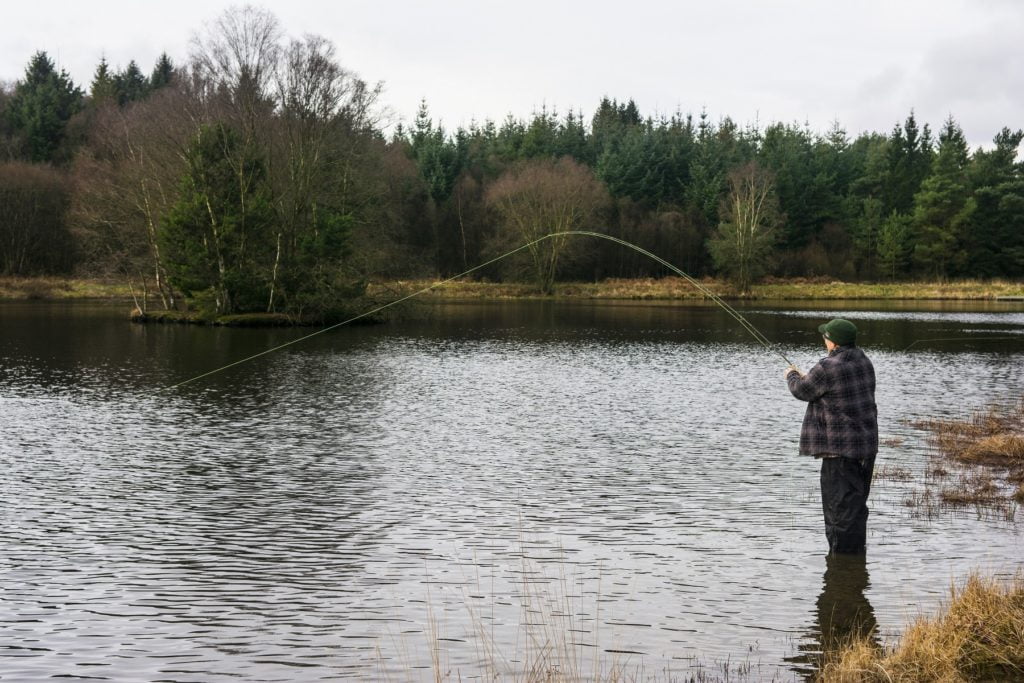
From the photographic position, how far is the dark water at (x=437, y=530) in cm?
815

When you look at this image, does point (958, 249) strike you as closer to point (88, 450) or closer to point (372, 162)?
point (372, 162)

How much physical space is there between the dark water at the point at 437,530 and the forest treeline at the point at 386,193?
21.2 metres

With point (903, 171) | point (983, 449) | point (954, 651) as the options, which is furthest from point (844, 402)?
point (903, 171)

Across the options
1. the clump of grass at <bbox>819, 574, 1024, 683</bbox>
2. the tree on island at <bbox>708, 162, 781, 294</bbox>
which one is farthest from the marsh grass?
the clump of grass at <bbox>819, 574, 1024, 683</bbox>

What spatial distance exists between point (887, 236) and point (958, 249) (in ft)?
20.8

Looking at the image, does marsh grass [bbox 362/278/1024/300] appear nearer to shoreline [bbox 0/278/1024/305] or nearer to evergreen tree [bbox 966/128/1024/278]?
shoreline [bbox 0/278/1024/305]

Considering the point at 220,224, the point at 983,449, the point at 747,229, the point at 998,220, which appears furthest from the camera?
the point at 998,220

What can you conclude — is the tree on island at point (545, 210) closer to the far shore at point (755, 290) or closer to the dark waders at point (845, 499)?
the far shore at point (755, 290)

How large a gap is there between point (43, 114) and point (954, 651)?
96.8 metres

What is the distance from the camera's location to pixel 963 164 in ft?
333

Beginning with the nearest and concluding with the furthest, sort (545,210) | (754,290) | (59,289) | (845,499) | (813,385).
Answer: (813,385) → (845,499) → (59,289) → (545,210) → (754,290)

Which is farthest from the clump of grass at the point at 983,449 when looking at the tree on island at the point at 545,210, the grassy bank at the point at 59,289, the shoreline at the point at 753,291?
the tree on island at the point at 545,210

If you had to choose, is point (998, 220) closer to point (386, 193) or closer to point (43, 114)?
point (386, 193)

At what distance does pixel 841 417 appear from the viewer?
9508 millimetres
